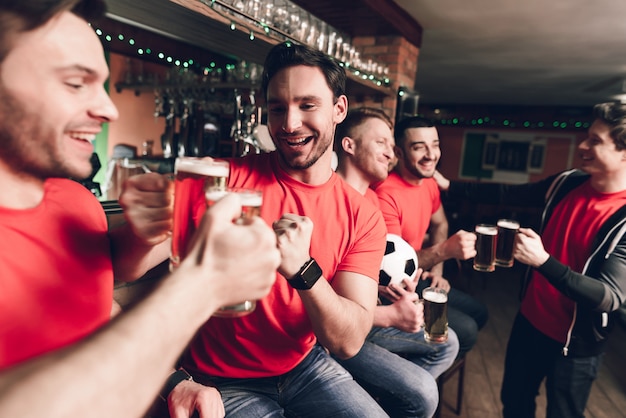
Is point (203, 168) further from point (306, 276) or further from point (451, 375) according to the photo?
point (451, 375)

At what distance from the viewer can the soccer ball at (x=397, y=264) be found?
194 cm

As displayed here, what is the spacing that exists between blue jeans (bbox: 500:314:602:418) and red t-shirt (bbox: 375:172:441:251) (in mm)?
770

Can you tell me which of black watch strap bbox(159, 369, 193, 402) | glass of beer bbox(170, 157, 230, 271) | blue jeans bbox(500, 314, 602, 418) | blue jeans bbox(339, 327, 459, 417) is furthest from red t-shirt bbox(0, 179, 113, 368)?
blue jeans bbox(500, 314, 602, 418)

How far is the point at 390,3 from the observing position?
3.62 metres

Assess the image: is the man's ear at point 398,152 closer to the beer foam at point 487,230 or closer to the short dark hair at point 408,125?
the short dark hair at point 408,125

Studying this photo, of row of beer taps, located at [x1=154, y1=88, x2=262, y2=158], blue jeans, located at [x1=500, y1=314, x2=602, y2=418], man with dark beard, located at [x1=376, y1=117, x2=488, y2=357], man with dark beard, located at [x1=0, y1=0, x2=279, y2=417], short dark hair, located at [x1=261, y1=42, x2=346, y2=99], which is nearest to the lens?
man with dark beard, located at [x1=0, y1=0, x2=279, y2=417]

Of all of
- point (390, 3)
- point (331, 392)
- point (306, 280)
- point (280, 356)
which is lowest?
point (331, 392)

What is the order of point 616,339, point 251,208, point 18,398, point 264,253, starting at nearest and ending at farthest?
point 18,398
point 264,253
point 251,208
point 616,339

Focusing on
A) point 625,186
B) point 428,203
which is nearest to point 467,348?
point 428,203

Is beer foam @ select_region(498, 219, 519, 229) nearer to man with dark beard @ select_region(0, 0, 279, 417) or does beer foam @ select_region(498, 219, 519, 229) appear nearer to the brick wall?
man with dark beard @ select_region(0, 0, 279, 417)

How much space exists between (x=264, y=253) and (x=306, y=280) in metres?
0.40

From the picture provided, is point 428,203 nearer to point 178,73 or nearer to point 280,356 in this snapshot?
point 280,356

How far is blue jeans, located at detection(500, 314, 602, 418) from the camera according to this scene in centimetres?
188

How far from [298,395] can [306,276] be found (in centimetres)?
59
